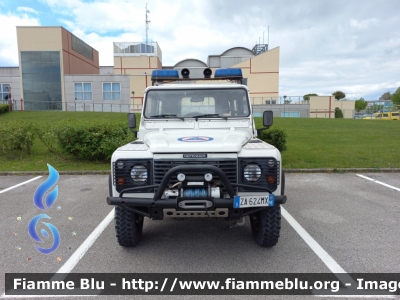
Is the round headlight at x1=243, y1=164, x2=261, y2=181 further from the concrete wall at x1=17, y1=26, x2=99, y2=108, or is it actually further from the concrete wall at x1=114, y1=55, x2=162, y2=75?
the concrete wall at x1=114, y1=55, x2=162, y2=75

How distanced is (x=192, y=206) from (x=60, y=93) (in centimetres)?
3281

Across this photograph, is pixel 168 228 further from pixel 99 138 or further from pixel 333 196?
pixel 99 138

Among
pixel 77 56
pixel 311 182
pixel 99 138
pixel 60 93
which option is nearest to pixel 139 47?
pixel 77 56

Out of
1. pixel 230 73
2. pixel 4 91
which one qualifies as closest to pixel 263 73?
pixel 4 91

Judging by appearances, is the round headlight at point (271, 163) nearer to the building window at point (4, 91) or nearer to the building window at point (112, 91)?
the building window at point (112, 91)

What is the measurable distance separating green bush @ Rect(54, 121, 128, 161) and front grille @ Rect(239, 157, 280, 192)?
20.2ft

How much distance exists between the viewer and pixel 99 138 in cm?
914

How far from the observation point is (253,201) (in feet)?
10.7

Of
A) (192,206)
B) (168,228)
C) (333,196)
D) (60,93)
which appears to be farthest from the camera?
(60,93)

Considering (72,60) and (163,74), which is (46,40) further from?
(163,74)

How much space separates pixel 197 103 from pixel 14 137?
24.6 ft

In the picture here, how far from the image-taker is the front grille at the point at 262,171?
335cm

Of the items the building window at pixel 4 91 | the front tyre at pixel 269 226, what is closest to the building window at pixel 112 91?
the building window at pixel 4 91

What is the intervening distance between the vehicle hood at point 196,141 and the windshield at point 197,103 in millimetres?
489
